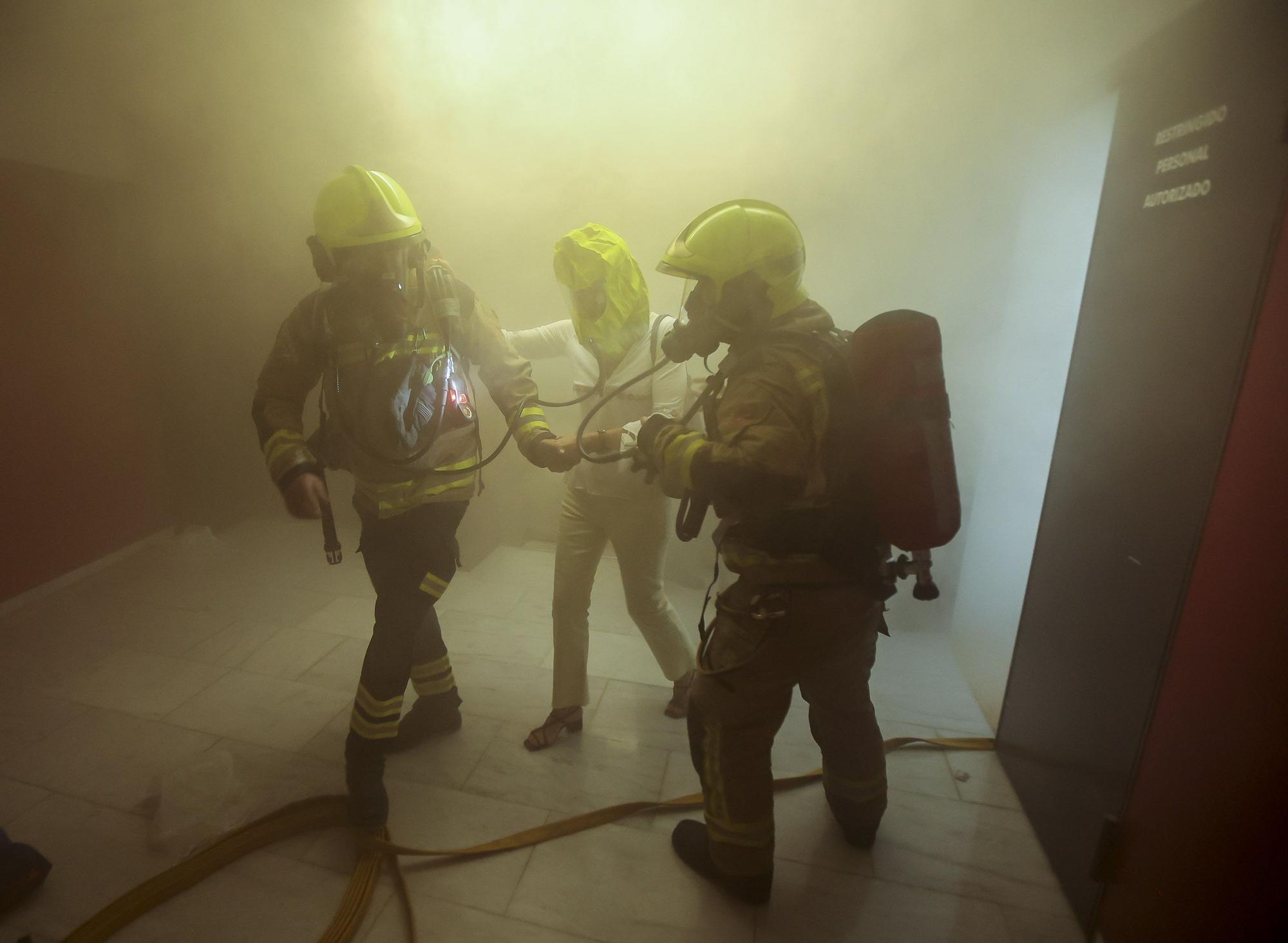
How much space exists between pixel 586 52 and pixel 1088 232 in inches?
73.3

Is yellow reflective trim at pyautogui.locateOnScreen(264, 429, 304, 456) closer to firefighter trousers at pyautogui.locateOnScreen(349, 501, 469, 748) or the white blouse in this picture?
firefighter trousers at pyautogui.locateOnScreen(349, 501, 469, 748)

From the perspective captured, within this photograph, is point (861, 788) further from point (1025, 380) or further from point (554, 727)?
point (1025, 380)

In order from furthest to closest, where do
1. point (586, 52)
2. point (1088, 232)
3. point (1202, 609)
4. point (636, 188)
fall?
point (636, 188) < point (586, 52) < point (1088, 232) < point (1202, 609)

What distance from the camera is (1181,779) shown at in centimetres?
128

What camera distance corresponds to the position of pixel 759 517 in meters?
1.39

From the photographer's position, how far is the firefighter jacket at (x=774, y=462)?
1.25 m

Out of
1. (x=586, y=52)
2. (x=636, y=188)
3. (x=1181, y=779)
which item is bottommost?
(x=1181, y=779)

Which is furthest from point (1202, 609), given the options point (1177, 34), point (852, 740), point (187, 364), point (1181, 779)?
point (187, 364)

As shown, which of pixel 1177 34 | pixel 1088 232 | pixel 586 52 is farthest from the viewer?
pixel 586 52

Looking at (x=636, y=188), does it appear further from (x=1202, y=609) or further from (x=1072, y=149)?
(x=1202, y=609)

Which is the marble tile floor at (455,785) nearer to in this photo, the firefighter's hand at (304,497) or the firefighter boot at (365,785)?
the firefighter boot at (365,785)

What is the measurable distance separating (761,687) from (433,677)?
1.15 metres

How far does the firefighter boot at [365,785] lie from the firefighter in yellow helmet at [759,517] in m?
0.86

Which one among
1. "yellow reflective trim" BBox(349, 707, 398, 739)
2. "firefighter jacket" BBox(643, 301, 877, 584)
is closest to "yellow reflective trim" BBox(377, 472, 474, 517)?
"yellow reflective trim" BBox(349, 707, 398, 739)
